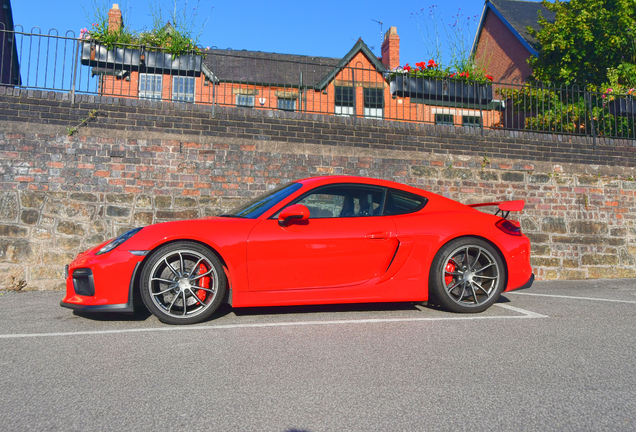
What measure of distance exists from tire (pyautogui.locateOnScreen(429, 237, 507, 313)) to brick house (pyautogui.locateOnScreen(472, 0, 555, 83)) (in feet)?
60.1

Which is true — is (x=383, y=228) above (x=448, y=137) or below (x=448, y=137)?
below

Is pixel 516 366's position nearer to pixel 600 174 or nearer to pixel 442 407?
pixel 442 407

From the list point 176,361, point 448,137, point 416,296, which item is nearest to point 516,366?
point 416,296

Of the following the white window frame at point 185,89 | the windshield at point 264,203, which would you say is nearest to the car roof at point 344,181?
the windshield at point 264,203

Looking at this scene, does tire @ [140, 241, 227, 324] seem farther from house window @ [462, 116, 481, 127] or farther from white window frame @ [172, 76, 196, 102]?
house window @ [462, 116, 481, 127]

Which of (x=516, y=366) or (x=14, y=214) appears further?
(x=14, y=214)

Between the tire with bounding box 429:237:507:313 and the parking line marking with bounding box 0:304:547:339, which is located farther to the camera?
the tire with bounding box 429:237:507:313

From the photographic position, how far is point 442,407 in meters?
2.31

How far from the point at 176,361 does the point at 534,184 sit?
7.48 meters

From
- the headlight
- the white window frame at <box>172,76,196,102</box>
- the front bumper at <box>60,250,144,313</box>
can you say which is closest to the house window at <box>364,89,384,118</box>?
the white window frame at <box>172,76,196,102</box>

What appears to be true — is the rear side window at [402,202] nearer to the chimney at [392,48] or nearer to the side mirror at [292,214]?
the side mirror at [292,214]

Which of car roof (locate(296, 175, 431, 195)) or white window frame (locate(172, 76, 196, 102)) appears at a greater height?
white window frame (locate(172, 76, 196, 102))

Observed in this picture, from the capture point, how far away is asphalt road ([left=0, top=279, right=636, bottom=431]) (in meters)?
2.18

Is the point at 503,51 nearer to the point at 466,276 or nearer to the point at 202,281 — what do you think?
the point at 466,276
